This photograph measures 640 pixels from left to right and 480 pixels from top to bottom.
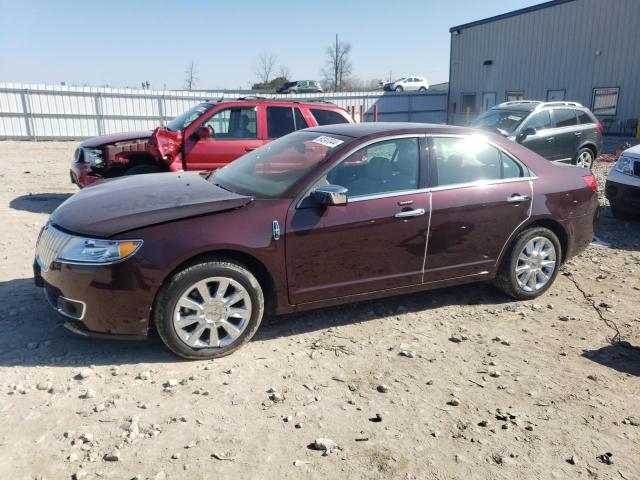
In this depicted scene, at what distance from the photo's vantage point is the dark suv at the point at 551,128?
1109cm

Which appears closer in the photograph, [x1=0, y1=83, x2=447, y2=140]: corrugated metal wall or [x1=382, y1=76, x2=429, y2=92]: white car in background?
[x1=0, y1=83, x2=447, y2=140]: corrugated metal wall

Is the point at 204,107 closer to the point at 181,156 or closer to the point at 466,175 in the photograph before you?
the point at 181,156

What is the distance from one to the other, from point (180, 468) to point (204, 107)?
667cm

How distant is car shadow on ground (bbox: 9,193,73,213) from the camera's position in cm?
844

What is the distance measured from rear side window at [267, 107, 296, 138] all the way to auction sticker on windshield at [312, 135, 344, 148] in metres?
3.91

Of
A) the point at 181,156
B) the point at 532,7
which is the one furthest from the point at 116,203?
the point at 532,7

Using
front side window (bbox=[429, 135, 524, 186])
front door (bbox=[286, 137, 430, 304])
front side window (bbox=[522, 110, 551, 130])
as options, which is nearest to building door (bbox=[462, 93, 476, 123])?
front side window (bbox=[522, 110, 551, 130])

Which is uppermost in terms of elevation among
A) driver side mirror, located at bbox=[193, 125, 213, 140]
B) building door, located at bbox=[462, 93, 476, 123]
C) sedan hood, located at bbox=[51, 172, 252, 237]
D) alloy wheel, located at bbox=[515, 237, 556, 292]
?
building door, located at bbox=[462, 93, 476, 123]

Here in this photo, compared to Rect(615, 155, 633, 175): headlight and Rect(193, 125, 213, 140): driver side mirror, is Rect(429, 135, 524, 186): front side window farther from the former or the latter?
Rect(193, 125, 213, 140): driver side mirror

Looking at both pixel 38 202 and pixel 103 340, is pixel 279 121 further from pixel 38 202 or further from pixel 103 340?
pixel 103 340

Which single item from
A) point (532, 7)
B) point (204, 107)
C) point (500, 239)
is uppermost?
point (532, 7)

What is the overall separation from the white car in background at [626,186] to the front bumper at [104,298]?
6.83 m

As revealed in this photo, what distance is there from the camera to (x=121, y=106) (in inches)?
879

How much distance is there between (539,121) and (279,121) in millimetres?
6174
